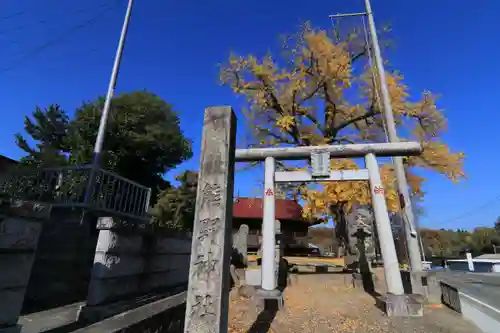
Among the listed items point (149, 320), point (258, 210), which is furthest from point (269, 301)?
point (258, 210)

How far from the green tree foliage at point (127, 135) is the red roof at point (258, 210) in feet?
22.7

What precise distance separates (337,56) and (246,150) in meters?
8.83

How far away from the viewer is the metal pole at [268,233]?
26.0 ft

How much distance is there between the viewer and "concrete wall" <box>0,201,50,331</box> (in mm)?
2609

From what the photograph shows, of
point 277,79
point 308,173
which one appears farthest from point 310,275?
point 277,79

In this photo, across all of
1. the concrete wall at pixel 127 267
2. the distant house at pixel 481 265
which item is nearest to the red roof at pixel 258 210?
the concrete wall at pixel 127 267

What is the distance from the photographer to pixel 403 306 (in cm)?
693

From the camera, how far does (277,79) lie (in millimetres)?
15031

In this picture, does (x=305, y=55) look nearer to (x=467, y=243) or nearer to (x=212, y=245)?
(x=212, y=245)

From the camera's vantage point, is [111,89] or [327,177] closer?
[327,177]

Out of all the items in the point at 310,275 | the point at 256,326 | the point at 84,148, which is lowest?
the point at 256,326

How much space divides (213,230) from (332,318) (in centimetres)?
466

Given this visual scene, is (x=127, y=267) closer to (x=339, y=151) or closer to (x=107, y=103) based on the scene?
(x=107, y=103)

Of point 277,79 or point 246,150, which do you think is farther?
point 277,79
